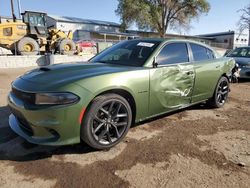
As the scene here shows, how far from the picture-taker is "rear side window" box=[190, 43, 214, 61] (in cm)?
471

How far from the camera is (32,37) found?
16.6 metres

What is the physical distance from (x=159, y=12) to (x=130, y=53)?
39.1 meters

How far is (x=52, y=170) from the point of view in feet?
9.09

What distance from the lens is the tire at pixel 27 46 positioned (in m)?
15.0

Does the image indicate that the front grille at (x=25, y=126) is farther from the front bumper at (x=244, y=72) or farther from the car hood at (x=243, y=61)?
the car hood at (x=243, y=61)

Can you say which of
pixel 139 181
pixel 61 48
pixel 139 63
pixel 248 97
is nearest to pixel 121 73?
pixel 139 63

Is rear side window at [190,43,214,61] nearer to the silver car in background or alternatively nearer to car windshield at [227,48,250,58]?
the silver car in background

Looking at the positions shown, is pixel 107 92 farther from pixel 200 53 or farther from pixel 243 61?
pixel 243 61

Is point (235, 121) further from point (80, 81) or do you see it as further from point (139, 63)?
point (80, 81)

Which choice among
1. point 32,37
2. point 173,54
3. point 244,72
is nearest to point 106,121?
point 173,54

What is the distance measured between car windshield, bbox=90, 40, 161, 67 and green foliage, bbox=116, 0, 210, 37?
36.7 meters

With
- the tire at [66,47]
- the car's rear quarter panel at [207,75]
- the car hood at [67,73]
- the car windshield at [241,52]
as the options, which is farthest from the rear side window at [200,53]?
the tire at [66,47]

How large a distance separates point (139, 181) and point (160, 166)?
1.37 feet

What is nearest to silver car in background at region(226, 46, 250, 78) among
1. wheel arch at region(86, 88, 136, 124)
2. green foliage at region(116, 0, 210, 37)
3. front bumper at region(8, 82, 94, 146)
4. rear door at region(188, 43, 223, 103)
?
rear door at region(188, 43, 223, 103)
